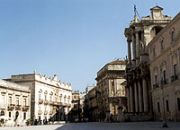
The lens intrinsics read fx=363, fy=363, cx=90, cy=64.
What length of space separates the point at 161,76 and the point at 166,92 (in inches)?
113

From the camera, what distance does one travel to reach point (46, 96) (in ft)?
261

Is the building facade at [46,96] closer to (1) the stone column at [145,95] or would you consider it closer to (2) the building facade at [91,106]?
(2) the building facade at [91,106]

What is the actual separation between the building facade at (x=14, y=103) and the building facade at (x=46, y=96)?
2.11 meters

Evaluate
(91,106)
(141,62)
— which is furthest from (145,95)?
(91,106)

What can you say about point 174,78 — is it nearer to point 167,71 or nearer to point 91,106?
point 167,71

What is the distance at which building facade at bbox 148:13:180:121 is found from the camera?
1412 inches

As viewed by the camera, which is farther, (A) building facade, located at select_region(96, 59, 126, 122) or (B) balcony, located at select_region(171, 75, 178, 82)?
(A) building facade, located at select_region(96, 59, 126, 122)

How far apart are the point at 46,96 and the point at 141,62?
3488 cm

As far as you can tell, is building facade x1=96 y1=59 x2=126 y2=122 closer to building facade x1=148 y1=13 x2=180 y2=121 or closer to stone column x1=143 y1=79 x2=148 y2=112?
stone column x1=143 y1=79 x2=148 y2=112

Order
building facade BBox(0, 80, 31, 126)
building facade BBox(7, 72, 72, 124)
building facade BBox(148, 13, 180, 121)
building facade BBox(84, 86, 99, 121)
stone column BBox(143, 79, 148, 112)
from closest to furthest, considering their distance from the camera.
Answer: building facade BBox(148, 13, 180, 121), stone column BBox(143, 79, 148, 112), building facade BBox(0, 80, 31, 126), building facade BBox(7, 72, 72, 124), building facade BBox(84, 86, 99, 121)

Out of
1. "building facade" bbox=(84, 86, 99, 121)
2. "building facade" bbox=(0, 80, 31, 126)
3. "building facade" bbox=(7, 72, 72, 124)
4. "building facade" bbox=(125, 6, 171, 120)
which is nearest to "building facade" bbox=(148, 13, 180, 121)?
"building facade" bbox=(125, 6, 171, 120)

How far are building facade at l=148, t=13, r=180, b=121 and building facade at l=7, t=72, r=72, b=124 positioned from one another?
1210 inches

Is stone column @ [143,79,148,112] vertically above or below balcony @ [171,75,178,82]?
below

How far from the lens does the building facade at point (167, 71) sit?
35.9 m
